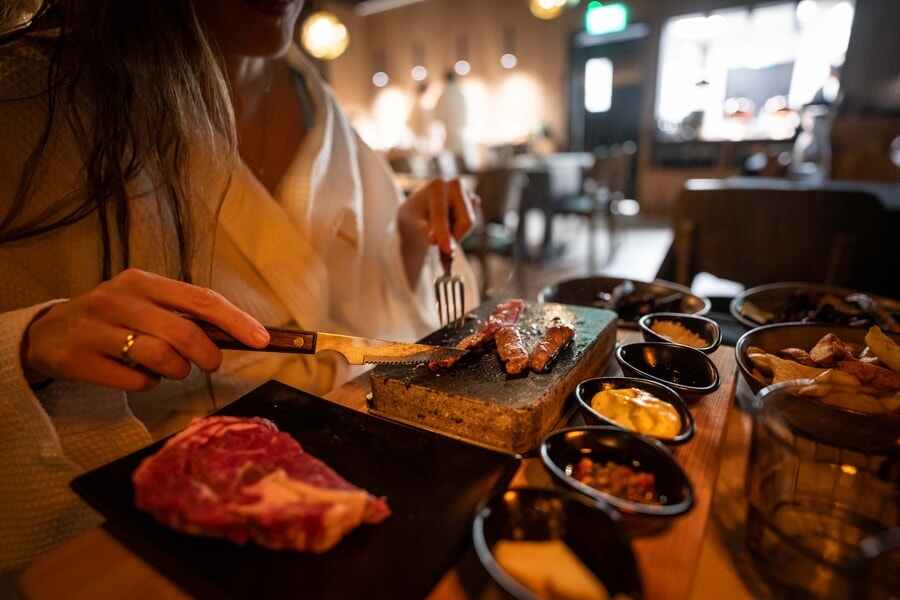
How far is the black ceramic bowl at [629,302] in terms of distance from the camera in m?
1.30

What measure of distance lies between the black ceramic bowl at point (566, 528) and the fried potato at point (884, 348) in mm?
667

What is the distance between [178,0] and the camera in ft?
3.30

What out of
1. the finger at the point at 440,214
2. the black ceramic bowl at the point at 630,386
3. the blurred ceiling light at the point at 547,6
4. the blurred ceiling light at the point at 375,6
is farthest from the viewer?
the blurred ceiling light at the point at 375,6

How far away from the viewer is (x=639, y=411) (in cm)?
77

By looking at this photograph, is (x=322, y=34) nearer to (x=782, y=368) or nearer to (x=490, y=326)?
(x=490, y=326)

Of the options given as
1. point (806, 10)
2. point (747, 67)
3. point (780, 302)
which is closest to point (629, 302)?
point (780, 302)

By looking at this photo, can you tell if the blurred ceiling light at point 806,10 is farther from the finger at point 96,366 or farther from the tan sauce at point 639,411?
the finger at point 96,366

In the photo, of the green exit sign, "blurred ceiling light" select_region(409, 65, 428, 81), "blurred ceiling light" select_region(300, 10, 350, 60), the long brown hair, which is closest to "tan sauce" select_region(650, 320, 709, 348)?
the long brown hair

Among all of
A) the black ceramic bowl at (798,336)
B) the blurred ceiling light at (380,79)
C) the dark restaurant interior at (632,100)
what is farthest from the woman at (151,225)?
the blurred ceiling light at (380,79)

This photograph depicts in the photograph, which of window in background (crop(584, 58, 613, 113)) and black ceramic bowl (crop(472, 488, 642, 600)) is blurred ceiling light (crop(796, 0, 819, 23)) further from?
black ceramic bowl (crop(472, 488, 642, 600))

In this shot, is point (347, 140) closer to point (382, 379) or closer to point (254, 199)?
point (254, 199)

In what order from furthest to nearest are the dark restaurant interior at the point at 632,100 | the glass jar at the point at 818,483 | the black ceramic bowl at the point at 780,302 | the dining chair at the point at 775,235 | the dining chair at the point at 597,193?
the dining chair at the point at 597,193
the dark restaurant interior at the point at 632,100
the dining chair at the point at 775,235
the black ceramic bowl at the point at 780,302
the glass jar at the point at 818,483

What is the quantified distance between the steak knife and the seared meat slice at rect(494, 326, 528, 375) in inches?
3.1

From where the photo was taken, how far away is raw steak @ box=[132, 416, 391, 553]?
1.87 ft
